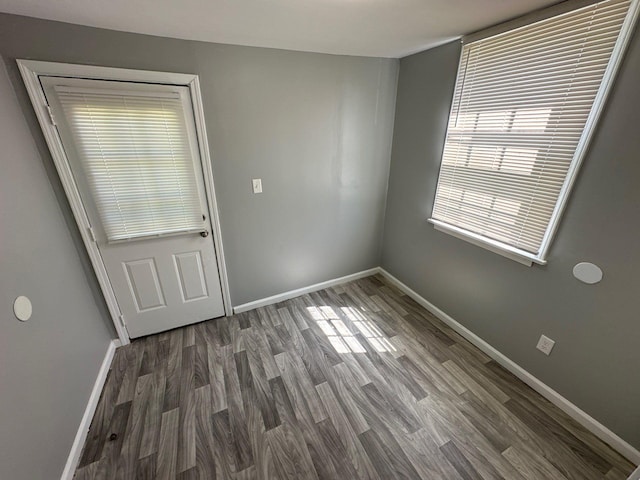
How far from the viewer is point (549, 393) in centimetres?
171

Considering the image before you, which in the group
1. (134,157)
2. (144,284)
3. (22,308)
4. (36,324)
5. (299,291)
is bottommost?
(299,291)

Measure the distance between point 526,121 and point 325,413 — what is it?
7.16 ft

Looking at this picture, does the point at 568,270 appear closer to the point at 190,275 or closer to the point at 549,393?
the point at 549,393

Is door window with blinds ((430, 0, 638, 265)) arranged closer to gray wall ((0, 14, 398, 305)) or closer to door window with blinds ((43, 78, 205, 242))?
gray wall ((0, 14, 398, 305))

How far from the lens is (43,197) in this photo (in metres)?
1.53

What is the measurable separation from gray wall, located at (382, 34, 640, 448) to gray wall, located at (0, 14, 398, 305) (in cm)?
45

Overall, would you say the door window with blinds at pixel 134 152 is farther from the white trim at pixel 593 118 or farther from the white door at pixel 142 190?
the white trim at pixel 593 118

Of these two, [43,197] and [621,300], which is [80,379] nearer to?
[43,197]

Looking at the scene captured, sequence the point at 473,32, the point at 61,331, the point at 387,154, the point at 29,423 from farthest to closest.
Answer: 1. the point at 387,154
2. the point at 473,32
3. the point at 61,331
4. the point at 29,423

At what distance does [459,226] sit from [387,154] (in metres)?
1.06

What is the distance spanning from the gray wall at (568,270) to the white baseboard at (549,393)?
4 centimetres

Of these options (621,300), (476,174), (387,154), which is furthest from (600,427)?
(387,154)

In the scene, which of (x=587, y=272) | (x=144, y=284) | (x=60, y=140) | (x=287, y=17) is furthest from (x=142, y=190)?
(x=587, y=272)

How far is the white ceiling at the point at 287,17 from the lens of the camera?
1253 mm
